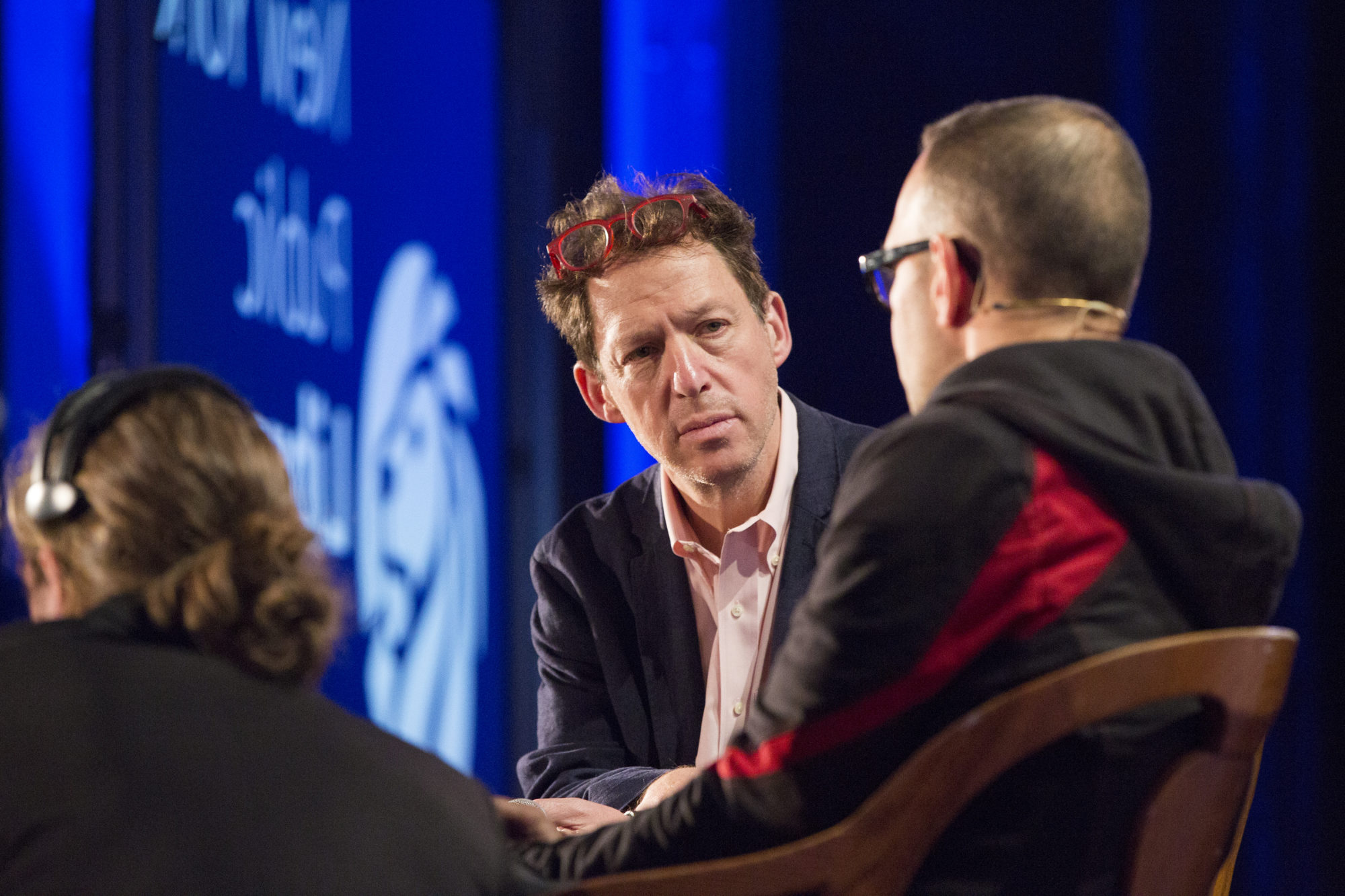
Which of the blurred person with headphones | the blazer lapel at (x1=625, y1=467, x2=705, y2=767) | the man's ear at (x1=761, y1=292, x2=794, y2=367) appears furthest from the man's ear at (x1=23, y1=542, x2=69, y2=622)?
the man's ear at (x1=761, y1=292, x2=794, y2=367)

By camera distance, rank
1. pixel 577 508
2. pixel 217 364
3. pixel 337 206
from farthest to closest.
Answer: pixel 337 206, pixel 217 364, pixel 577 508

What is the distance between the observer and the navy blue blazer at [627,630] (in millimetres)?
2039

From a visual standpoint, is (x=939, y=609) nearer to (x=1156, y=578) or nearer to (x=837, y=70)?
(x=1156, y=578)

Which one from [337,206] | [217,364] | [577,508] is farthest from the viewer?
[337,206]

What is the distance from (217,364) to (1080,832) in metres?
2.18

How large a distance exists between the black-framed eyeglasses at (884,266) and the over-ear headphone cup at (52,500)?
804 millimetres

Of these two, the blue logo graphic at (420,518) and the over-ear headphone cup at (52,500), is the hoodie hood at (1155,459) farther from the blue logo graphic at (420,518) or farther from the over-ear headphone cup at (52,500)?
the blue logo graphic at (420,518)

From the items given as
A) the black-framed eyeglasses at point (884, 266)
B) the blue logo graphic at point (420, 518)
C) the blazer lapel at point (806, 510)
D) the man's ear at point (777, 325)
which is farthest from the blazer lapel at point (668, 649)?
the blue logo graphic at point (420, 518)

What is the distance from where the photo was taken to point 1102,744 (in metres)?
1.13

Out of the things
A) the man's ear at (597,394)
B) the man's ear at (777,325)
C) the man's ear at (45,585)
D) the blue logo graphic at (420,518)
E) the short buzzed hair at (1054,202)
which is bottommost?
the blue logo graphic at (420,518)

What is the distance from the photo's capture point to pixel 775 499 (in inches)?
83.5

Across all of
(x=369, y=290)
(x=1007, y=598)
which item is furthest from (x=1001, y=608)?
(x=369, y=290)

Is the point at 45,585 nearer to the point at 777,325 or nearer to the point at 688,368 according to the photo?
the point at 688,368

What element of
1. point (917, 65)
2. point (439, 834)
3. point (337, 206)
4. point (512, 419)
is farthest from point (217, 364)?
point (917, 65)
